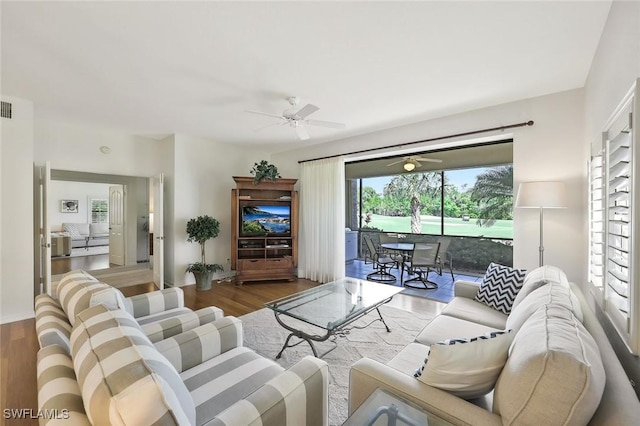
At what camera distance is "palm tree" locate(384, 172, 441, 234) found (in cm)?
613

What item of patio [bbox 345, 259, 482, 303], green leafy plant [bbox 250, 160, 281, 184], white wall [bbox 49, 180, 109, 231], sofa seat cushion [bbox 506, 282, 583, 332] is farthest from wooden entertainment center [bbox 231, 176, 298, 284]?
white wall [bbox 49, 180, 109, 231]

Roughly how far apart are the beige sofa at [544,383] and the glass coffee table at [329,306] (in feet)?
2.65

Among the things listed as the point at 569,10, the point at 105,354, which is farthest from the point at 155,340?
the point at 569,10

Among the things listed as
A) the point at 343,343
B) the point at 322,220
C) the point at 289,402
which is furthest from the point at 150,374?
the point at 322,220

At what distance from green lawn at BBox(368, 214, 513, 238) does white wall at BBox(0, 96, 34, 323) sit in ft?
19.8

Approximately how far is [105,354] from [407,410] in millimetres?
1105

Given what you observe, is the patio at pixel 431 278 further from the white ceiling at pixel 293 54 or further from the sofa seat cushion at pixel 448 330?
the white ceiling at pixel 293 54

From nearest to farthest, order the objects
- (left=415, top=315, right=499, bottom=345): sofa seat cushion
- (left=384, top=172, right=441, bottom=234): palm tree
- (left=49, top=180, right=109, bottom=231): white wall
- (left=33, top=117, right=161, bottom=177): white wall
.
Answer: (left=415, top=315, right=499, bottom=345): sofa seat cushion < (left=33, top=117, right=161, bottom=177): white wall < (left=384, top=172, right=441, bottom=234): palm tree < (left=49, top=180, right=109, bottom=231): white wall

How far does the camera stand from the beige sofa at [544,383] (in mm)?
808

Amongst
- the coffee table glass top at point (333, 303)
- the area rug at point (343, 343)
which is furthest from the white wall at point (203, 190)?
the coffee table glass top at point (333, 303)

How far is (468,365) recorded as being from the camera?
3.63ft

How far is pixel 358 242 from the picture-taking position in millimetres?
7012

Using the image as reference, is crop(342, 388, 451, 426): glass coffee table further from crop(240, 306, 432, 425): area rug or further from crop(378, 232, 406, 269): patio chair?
crop(378, 232, 406, 269): patio chair

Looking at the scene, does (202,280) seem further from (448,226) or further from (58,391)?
(448,226)
